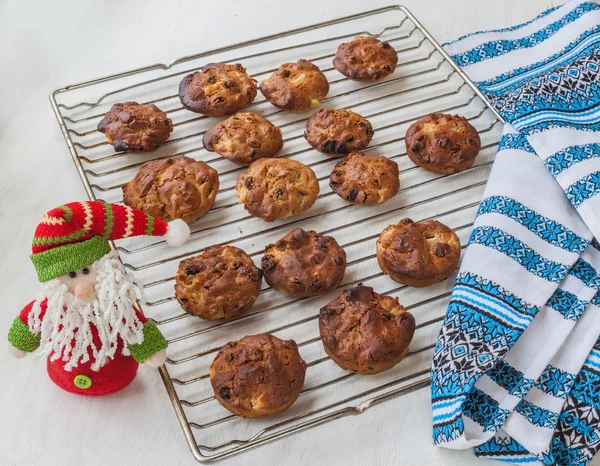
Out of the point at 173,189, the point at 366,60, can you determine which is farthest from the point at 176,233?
the point at 366,60

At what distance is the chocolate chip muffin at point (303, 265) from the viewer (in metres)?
2.05

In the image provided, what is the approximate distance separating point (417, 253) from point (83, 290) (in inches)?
38.0

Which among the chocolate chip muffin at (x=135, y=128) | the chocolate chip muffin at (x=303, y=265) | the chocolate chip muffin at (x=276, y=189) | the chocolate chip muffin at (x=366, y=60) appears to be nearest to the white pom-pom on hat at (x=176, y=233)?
the chocolate chip muffin at (x=303, y=265)

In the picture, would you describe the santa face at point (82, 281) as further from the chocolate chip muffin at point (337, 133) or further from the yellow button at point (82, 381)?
the chocolate chip muffin at point (337, 133)

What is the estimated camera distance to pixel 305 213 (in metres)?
2.32

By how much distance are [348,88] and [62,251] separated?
4.88ft

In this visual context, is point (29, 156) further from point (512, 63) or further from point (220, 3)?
point (512, 63)

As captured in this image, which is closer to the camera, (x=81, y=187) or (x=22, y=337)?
(x=22, y=337)

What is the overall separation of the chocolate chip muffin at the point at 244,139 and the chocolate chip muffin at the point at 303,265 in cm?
39

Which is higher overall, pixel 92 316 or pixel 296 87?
pixel 296 87

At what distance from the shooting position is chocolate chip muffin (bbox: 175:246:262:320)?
199 centimetres

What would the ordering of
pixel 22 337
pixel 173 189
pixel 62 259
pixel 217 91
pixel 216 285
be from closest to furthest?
pixel 62 259
pixel 22 337
pixel 216 285
pixel 173 189
pixel 217 91

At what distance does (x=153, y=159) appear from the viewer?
8.04ft

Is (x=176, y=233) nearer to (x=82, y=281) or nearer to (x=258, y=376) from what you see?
(x=82, y=281)
